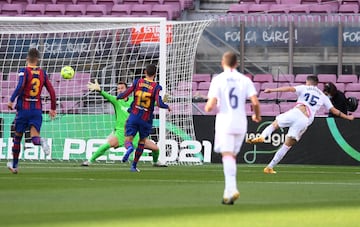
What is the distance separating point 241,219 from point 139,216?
3.37ft

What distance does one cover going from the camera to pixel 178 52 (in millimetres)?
26125

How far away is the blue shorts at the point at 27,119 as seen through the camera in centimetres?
1917

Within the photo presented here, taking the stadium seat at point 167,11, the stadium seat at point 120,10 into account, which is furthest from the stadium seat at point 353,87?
the stadium seat at point 120,10

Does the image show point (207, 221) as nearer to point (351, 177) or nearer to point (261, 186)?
point (261, 186)

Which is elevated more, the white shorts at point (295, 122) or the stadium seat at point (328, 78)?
the stadium seat at point (328, 78)

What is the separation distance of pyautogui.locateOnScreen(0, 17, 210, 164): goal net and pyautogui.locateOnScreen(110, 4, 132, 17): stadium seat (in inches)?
175

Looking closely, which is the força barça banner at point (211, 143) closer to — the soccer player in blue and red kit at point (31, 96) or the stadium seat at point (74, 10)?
the stadium seat at point (74, 10)

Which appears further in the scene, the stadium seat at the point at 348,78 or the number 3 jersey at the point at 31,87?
the stadium seat at the point at 348,78

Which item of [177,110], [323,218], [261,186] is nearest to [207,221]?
[323,218]

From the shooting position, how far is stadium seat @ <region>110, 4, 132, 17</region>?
106ft

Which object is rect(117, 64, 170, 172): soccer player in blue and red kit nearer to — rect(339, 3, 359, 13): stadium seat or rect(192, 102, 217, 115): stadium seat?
rect(192, 102, 217, 115): stadium seat

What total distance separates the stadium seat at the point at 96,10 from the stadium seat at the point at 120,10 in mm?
231

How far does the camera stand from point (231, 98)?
43.1ft

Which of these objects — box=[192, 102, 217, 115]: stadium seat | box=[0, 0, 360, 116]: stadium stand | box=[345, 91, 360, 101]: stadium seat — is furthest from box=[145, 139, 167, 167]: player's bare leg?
box=[345, 91, 360, 101]: stadium seat
